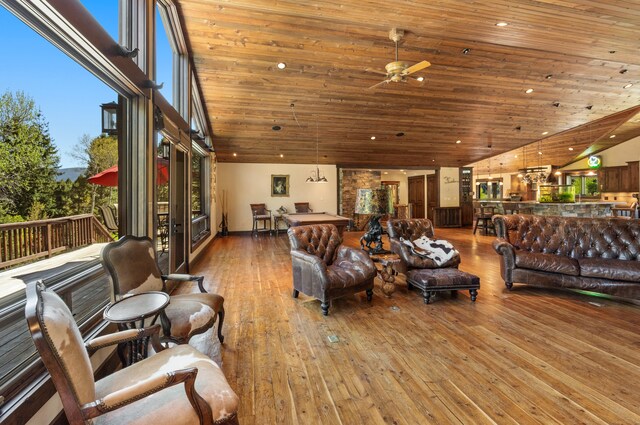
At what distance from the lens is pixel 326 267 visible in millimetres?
3344

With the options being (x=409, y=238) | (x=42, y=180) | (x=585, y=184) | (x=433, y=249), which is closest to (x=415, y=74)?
(x=409, y=238)

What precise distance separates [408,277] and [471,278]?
0.72m

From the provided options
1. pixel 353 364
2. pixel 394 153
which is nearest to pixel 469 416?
pixel 353 364

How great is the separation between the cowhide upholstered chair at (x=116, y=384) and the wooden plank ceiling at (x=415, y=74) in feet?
13.1

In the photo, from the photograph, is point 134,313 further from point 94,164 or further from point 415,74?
point 415,74

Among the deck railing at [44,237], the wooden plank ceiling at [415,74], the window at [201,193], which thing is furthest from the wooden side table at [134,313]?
the window at [201,193]

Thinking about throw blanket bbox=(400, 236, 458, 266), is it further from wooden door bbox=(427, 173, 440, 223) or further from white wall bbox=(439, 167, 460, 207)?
white wall bbox=(439, 167, 460, 207)

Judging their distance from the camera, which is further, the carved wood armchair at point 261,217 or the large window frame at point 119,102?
the carved wood armchair at point 261,217

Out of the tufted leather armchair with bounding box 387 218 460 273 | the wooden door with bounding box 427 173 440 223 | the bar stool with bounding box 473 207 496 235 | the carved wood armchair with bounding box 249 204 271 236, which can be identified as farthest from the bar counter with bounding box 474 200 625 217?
the carved wood armchair with bounding box 249 204 271 236

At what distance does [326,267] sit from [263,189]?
741 cm

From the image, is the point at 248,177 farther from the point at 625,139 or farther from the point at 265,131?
the point at 625,139

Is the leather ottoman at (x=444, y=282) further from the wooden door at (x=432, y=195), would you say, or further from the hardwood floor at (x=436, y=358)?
the wooden door at (x=432, y=195)

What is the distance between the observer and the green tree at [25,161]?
133 cm

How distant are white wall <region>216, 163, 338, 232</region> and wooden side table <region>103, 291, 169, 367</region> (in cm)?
838
